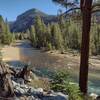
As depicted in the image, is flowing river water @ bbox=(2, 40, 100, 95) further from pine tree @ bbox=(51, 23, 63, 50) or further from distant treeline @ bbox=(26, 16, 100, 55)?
pine tree @ bbox=(51, 23, 63, 50)

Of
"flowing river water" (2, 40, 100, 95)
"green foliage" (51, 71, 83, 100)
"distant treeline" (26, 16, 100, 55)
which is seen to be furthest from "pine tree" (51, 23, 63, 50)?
"green foliage" (51, 71, 83, 100)

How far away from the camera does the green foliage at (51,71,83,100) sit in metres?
11.5

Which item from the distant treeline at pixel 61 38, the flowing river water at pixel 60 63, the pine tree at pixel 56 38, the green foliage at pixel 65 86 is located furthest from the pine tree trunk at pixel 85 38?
the pine tree at pixel 56 38

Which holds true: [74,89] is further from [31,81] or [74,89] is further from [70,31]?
[70,31]

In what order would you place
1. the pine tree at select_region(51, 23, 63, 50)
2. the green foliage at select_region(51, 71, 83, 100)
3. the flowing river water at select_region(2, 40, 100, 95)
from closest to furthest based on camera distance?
the green foliage at select_region(51, 71, 83, 100) < the flowing river water at select_region(2, 40, 100, 95) < the pine tree at select_region(51, 23, 63, 50)

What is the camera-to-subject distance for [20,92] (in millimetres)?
11766

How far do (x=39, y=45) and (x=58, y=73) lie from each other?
104 m

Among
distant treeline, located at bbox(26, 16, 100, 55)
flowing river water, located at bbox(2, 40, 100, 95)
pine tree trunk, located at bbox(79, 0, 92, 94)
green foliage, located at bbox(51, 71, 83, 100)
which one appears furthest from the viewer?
distant treeline, located at bbox(26, 16, 100, 55)

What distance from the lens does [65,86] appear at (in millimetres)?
12328

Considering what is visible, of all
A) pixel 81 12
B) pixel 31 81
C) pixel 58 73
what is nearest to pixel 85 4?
pixel 81 12

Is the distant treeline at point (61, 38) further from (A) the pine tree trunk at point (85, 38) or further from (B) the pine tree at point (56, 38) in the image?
(A) the pine tree trunk at point (85, 38)

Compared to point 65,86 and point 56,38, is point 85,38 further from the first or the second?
point 56,38

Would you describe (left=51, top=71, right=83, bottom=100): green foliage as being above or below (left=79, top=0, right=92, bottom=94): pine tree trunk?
below

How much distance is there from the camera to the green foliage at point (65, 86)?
11.5 metres
